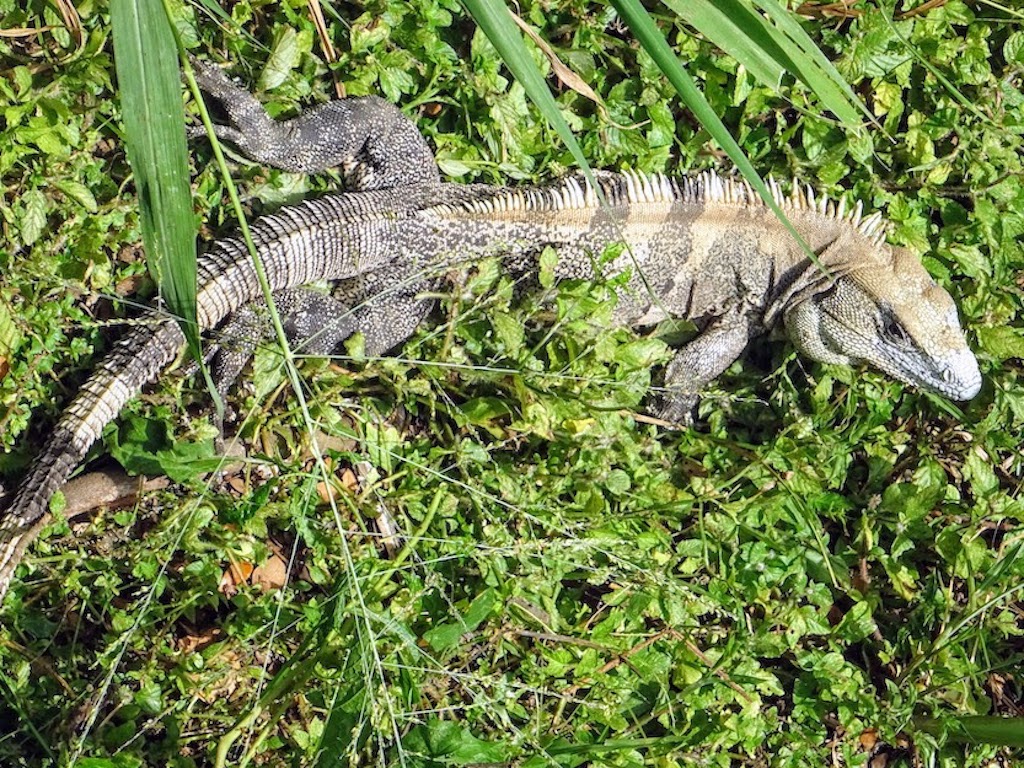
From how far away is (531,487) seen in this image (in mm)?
3688

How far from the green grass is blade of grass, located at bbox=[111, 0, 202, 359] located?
1054mm

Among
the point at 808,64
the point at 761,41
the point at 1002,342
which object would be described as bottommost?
the point at 1002,342

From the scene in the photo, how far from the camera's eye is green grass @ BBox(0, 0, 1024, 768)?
3311 millimetres

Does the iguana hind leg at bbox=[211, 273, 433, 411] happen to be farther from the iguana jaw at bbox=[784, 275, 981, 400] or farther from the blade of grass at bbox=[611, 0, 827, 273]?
the iguana jaw at bbox=[784, 275, 981, 400]

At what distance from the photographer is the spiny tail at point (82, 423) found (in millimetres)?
3137

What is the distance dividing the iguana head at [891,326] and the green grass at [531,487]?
0.16 metres

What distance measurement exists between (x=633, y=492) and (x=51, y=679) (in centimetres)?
215

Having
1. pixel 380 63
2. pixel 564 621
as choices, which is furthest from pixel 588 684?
pixel 380 63

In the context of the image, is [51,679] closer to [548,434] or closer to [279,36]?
[548,434]

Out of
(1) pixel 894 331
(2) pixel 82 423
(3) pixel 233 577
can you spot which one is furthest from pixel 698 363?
(2) pixel 82 423

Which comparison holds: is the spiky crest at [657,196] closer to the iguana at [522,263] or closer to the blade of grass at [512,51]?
the iguana at [522,263]

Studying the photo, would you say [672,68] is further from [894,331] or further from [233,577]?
[233,577]

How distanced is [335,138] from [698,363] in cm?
167

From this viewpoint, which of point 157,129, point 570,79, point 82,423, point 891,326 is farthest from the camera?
point 891,326
